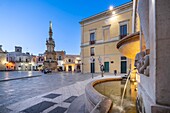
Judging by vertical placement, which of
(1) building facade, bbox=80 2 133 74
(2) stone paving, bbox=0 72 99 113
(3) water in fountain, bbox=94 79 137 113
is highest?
(1) building facade, bbox=80 2 133 74

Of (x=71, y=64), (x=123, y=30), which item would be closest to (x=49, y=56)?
(x=71, y=64)

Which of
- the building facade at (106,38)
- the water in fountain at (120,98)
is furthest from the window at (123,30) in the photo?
the water in fountain at (120,98)

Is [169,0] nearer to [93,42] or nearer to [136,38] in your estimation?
[136,38]

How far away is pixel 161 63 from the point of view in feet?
4.06

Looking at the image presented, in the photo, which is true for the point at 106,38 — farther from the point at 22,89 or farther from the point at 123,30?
the point at 22,89

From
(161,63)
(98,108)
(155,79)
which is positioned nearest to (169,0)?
(161,63)

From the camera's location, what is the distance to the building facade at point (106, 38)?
61.4 feet

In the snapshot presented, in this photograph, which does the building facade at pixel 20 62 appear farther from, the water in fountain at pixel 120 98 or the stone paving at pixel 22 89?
the water in fountain at pixel 120 98

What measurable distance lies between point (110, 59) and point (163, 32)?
19354mm

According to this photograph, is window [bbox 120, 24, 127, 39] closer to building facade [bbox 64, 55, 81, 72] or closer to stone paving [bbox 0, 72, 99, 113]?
stone paving [bbox 0, 72, 99, 113]

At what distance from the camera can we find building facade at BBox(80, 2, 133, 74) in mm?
18719

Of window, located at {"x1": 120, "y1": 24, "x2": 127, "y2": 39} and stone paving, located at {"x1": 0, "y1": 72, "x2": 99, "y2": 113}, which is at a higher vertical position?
window, located at {"x1": 120, "y1": 24, "x2": 127, "y2": 39}

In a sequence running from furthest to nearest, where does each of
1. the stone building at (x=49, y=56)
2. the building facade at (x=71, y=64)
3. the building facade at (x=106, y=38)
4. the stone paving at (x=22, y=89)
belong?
1. the building facade at (x=71, y=64)
2. the stone building at (x=49, y=56)
3. the building facade at (x=106, y=38)
4. the stone paving at (x=22, y=89)

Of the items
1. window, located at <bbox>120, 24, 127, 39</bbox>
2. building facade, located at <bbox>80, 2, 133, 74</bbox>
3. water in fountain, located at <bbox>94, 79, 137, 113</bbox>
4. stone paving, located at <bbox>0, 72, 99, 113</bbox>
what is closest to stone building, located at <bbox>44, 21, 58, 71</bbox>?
building facade, located at <bbox>80, 2, 133, 74</bbox>
